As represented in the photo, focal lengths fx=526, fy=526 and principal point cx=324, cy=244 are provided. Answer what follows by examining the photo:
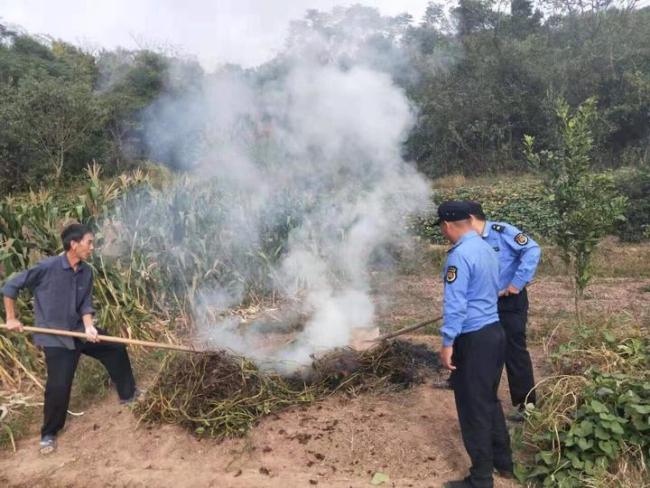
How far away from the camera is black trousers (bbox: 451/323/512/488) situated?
3.05m

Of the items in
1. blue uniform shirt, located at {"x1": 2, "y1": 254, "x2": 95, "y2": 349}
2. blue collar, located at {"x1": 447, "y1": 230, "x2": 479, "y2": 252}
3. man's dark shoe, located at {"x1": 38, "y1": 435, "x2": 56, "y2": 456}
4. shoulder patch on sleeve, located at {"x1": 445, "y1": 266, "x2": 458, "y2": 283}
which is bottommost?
man's dark shoe, located at {"x1": 38, "y1": 435, "x2": 56, "y2": 456}

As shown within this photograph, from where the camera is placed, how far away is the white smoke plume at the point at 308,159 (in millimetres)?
7375

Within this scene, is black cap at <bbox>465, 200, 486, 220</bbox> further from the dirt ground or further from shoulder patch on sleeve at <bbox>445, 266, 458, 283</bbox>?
the dirt ground

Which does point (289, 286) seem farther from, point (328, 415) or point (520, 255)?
point (520, 255)

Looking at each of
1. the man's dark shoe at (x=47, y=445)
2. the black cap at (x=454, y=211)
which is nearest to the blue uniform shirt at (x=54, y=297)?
the man's dark shoe at (x=47, y=445)

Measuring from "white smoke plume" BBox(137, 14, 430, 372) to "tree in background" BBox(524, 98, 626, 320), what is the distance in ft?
8.92

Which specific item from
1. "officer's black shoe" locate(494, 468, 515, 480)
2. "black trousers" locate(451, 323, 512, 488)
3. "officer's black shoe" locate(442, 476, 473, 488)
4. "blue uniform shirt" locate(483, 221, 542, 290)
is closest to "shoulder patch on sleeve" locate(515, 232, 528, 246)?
"blue uniform shirt" locate(483, 221, 542, 290)

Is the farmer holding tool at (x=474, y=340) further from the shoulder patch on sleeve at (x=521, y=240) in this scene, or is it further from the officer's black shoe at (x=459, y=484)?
the shoulder patch on sleeve at (x=521, y=240)

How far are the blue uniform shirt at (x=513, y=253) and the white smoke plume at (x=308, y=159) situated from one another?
291 centimetres

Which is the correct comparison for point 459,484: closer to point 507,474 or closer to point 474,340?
point 507,474

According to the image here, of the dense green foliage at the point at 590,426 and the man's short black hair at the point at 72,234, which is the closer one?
the dense green foliage at the point at 590,426

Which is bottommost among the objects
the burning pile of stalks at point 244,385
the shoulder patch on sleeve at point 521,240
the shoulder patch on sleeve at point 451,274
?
the burning pile of stalks at point 244,385

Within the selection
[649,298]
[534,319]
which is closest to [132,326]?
[534,319]

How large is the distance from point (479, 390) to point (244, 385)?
1.98m
